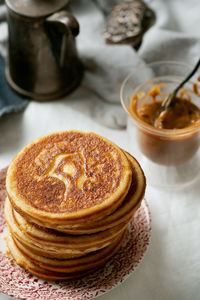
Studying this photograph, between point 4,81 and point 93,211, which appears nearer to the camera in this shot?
point 93,211

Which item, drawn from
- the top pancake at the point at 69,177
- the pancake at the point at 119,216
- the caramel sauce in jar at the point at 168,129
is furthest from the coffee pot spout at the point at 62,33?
the pancake at the point at 119,216

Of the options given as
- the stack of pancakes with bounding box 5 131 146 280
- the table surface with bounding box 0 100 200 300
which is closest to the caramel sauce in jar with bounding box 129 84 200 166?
the table surface with bounding box 0 100 200 300

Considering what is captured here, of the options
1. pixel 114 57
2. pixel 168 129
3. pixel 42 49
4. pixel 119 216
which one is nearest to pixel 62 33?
pixel 42 49

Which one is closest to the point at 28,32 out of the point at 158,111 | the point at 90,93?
the point at 90,93

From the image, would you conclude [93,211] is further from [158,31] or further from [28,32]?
[158,31]

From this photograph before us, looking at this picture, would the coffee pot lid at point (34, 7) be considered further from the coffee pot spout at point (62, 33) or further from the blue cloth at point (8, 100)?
the blue cloth at point (8, 100)

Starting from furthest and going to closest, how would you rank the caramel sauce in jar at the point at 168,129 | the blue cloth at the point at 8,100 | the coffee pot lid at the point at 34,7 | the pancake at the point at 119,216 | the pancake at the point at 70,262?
the blue cloth at the point at 8,100 → the coffee pot lid at the point at 34,7 → the caramel sauce in jar at the point at 168,129 → the pancake at the point at 70,262 → the pancake at the point at 119,216

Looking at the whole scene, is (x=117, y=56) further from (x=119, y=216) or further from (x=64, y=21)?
(x=119, y=216)
